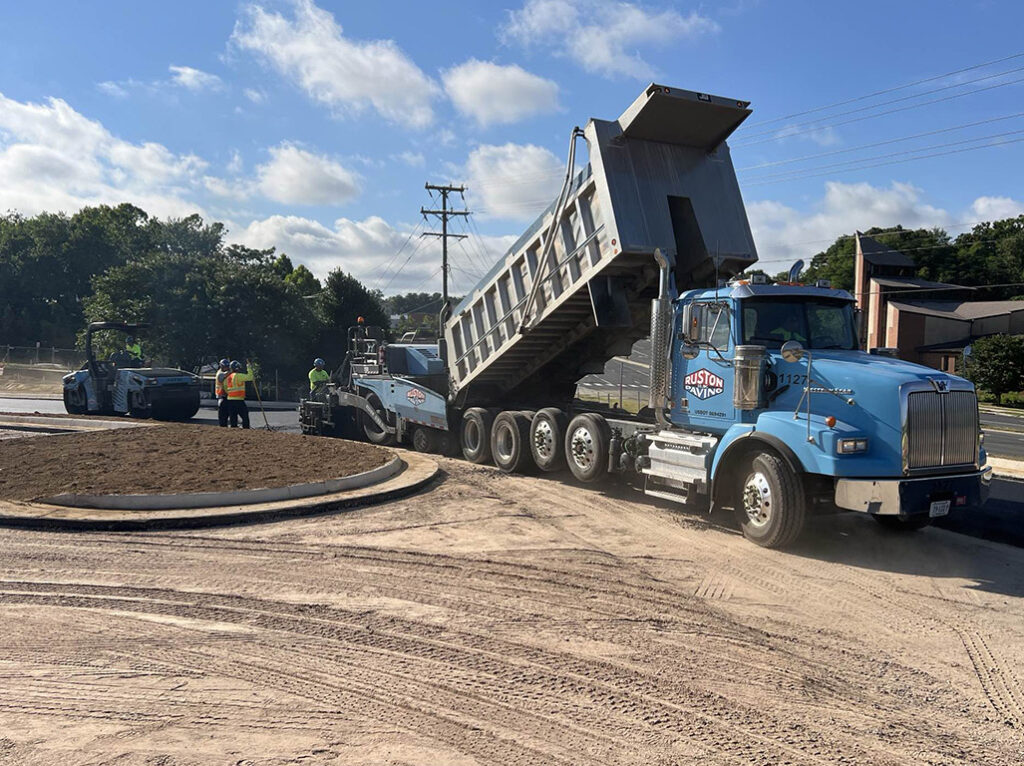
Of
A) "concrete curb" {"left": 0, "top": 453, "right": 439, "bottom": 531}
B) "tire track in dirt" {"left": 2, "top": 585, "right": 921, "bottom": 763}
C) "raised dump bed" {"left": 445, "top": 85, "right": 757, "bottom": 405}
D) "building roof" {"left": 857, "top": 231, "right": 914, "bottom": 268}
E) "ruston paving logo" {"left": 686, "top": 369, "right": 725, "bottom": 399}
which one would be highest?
"building roof" {"left": 857, "top": 231, "right": 914, "bottom": 268}

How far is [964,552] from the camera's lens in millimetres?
7926

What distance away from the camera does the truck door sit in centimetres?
875

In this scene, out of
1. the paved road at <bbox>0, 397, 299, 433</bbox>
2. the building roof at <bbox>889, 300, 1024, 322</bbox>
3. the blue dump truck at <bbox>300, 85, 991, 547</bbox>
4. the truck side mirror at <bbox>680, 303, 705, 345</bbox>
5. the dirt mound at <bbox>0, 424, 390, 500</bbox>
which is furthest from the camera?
the building roof at <bbox>889, 300, 1024, 322</bbox>

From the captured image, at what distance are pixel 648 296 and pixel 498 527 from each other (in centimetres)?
452

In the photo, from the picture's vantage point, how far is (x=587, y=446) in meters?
10.7

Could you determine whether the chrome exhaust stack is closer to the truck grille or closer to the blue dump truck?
the blue dump truck

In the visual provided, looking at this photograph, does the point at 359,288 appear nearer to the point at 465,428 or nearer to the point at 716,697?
the point at 465,428

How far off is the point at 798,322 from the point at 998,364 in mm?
35982

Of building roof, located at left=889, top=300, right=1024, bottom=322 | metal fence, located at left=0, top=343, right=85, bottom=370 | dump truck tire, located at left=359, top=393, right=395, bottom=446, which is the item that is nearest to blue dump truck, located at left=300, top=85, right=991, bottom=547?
dump truck tire, located at left=359, top=393, right=395, bottom=446

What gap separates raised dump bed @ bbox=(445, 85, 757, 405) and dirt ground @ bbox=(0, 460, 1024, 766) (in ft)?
12.5

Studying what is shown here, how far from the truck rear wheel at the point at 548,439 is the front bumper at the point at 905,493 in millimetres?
4539

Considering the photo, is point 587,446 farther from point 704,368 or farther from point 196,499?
point 196,499

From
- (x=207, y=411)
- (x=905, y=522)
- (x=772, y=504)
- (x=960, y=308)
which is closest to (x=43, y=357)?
(x=207, y=411)

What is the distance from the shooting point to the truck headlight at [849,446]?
7242mm
